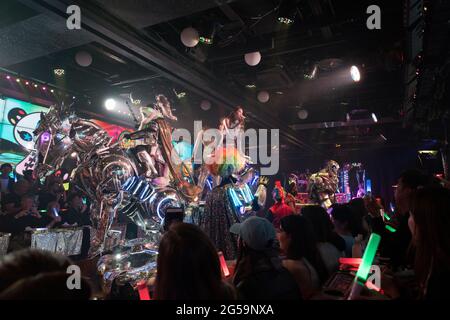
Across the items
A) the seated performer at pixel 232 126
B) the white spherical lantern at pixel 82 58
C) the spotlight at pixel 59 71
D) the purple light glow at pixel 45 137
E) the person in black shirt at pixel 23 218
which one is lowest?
the person in black shirt at pixel 23 218

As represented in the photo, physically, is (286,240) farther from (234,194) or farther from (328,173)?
(328,173)

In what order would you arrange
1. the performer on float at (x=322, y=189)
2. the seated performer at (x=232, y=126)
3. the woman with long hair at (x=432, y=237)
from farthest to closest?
1. the performer on float at (x=322, y=189)
2. the seated performer at (x=232, y=126)
3. the woman with long hair at (x=432, y=237)

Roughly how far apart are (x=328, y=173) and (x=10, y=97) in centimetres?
778

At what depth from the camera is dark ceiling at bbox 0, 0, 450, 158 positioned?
362cm

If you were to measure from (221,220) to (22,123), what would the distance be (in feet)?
17.2

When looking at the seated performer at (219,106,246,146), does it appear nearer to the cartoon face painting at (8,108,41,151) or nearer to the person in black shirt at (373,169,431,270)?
the person in black shirt at (373,169,431,270)

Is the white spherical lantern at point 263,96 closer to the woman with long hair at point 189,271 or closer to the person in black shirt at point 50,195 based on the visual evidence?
the person in black shirt at point 50,195

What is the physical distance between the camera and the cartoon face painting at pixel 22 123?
630 centimetres

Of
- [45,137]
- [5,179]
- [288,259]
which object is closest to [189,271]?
[288,259]

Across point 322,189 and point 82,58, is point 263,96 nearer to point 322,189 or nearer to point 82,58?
point 322,189

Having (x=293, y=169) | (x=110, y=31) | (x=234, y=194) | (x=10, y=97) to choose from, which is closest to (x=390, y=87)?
(x=234, y=194)

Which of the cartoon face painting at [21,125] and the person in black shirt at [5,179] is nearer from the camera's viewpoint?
the person in black shirt at [5,179]

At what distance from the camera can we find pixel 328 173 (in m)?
8.37

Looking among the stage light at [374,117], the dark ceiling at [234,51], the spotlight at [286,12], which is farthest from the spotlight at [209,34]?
the stage light at [374,117]
